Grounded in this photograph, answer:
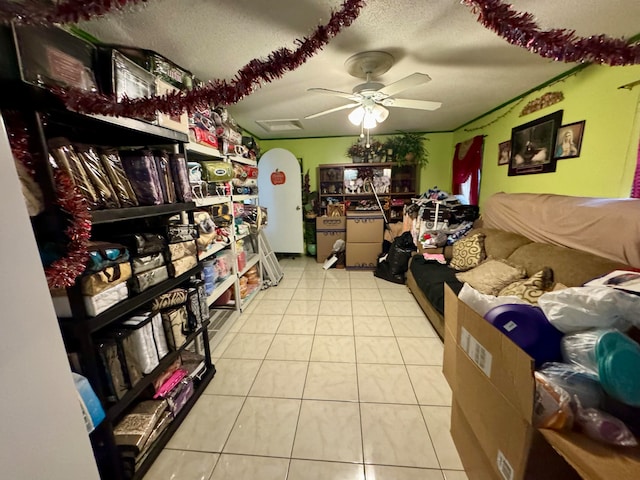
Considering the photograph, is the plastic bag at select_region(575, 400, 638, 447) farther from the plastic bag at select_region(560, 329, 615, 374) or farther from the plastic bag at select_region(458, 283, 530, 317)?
the plastic bag at select_region(458, 283, 530, 317)

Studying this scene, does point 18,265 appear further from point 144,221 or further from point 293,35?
point 293,35

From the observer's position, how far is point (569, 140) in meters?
2.00

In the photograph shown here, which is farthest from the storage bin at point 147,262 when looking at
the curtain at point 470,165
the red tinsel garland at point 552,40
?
the curtain at point 470,165

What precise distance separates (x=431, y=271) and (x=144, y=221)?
239 centimetres

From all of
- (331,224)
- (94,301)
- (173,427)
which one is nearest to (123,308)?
(94,301)

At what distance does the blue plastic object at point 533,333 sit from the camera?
745 millimetres

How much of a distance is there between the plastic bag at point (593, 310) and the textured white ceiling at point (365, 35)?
4.42 ft

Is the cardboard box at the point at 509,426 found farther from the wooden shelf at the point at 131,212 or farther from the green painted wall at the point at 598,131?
the green painted wall at the point at 598,131

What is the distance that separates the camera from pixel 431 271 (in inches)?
95.9

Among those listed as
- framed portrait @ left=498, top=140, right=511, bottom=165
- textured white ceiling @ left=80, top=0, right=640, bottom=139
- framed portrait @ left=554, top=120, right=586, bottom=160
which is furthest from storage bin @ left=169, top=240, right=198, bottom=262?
framed portrait @ left=498, top=140, right=511, bottom=165

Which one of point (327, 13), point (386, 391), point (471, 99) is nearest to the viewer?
point (327, 13)

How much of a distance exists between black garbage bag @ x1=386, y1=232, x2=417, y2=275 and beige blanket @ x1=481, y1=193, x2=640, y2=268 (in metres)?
1.12

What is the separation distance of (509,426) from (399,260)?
2.55 metres

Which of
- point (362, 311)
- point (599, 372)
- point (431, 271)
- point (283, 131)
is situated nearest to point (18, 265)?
point (599, 372)
